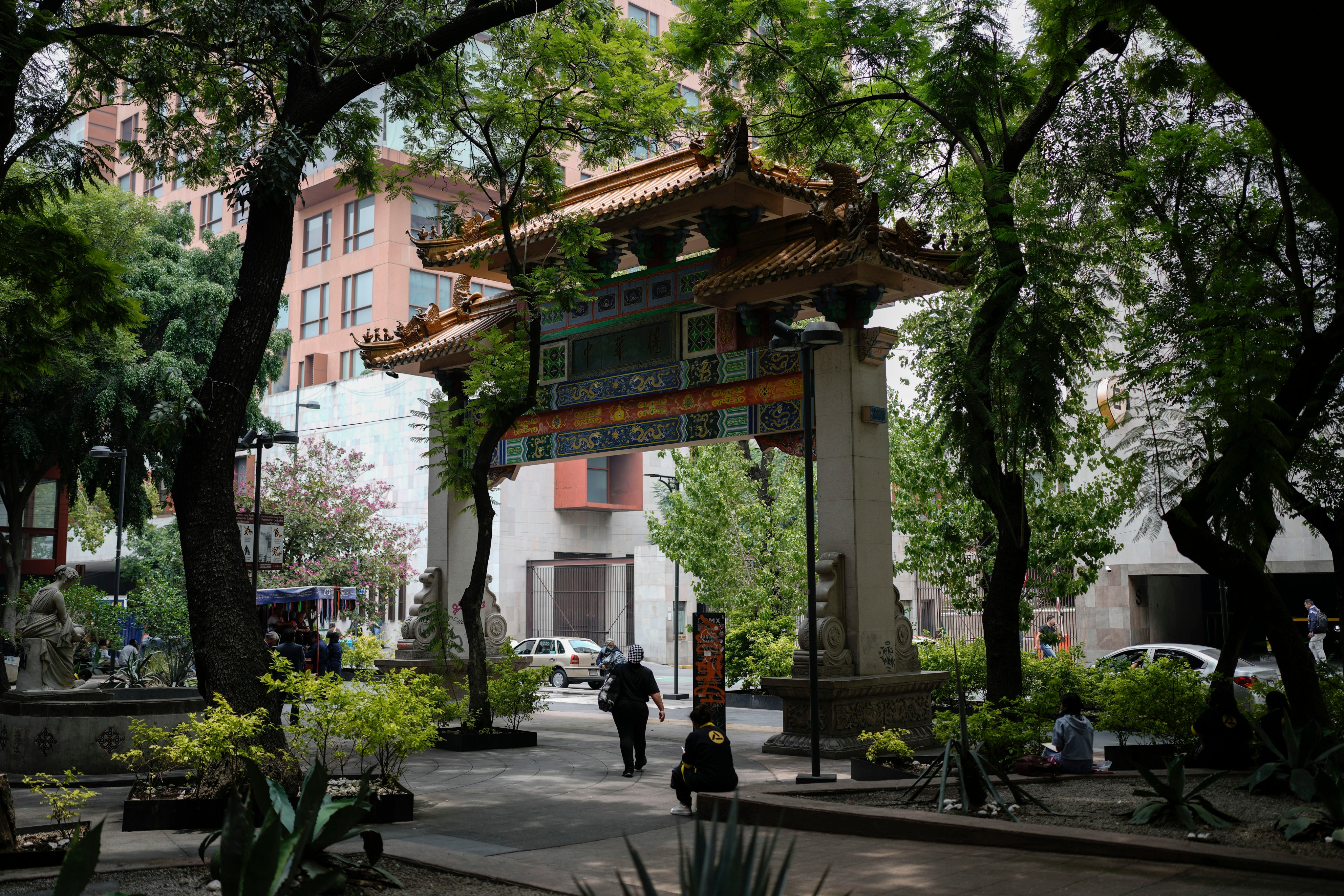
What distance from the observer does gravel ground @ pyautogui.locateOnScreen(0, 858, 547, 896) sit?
695 centimetres

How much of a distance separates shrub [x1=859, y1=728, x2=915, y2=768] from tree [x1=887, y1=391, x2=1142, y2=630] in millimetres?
8217

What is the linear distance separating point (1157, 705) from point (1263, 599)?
274 cm

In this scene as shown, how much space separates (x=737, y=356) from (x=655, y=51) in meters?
4.68

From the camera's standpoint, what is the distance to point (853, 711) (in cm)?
1508

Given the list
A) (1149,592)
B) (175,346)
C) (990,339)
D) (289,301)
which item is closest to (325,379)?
(289,301)

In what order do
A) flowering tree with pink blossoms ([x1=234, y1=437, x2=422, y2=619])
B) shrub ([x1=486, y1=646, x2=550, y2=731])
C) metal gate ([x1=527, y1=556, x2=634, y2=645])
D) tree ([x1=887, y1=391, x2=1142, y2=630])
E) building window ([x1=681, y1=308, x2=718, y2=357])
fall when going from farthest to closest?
metal gate ([x1=527, y1=556, x2=634, y2=645])
flowering tree with pink blossoms ([x1=234, y1=437, x2=422, y2=619])
tree ([x1=887, y1=391, x2=1142, y2=630])
building window ([x1=681, y1=308, x2=718, y2=357])
shrub ([x1=486, y1=646, x2=550, y2=731])

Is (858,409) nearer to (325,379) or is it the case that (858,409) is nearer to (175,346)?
(175,346)

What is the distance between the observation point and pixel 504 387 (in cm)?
1596

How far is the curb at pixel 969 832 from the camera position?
6.93 m

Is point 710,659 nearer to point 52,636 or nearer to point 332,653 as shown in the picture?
point 52,636

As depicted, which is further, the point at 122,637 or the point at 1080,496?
the point at 122,637

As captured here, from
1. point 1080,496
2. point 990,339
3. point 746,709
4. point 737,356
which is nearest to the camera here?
point 990,339

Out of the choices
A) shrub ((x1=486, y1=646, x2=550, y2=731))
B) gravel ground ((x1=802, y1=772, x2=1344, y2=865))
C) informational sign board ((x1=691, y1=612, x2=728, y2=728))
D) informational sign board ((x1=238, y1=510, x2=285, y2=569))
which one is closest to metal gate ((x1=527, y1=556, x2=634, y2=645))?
informational sign board ((x1=238, y1=510, x2=285, y2=569))

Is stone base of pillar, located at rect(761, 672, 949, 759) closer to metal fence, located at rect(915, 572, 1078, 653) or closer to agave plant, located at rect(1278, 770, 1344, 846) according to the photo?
agave plant, located at rect(1278, 770, 1344, 846)
